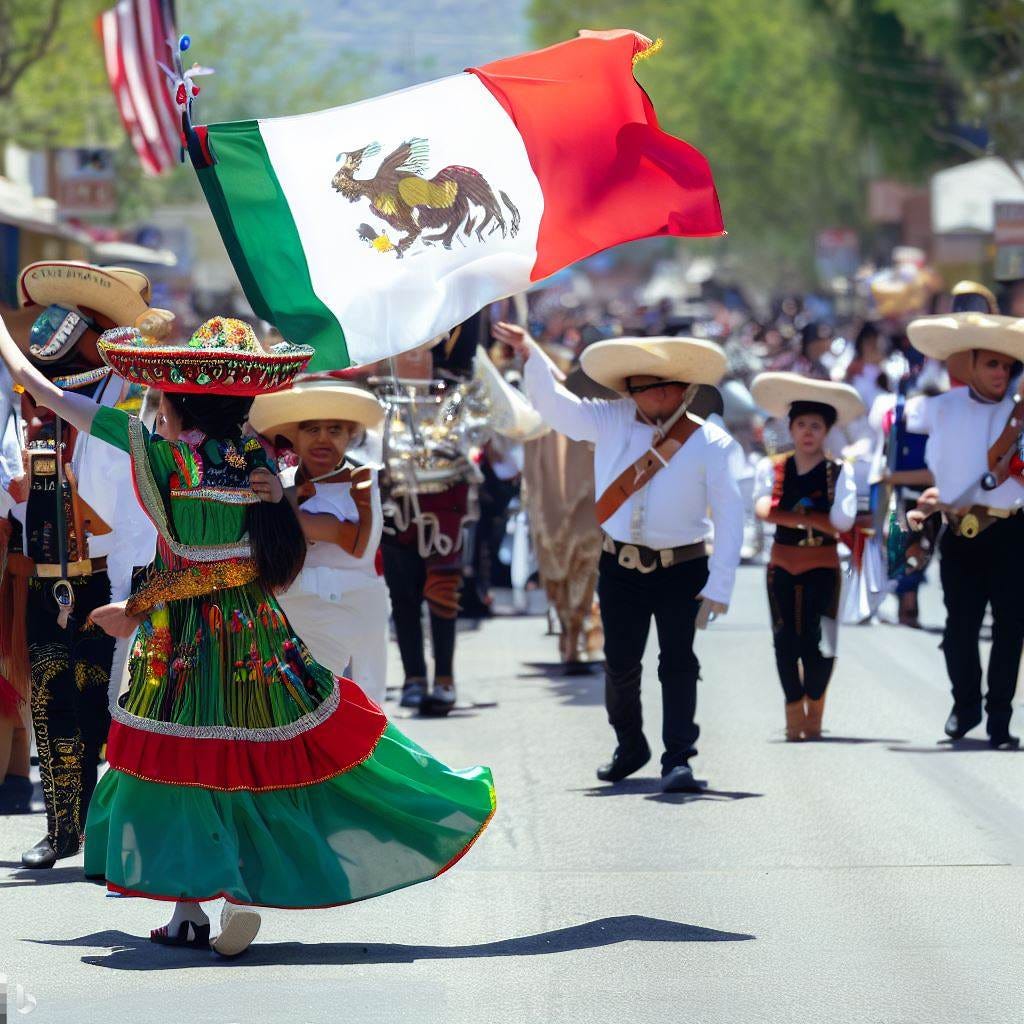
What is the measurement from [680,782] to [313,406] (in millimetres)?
2232

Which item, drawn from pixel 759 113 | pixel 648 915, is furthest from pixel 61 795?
pixel 759 113

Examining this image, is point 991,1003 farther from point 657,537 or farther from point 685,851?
point 657,537

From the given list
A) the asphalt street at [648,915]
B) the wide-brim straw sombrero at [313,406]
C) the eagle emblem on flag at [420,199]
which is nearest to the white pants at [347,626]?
the wide-brim straw sombrero at [313,406]

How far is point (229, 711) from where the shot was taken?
688 centimetres

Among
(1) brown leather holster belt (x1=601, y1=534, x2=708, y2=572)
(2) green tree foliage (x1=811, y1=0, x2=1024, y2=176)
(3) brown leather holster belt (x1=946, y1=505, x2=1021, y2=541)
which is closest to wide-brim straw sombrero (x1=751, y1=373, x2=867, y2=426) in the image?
(3) brown leather holster belt (x1=946, y1=505, x2=1021, y2=541)

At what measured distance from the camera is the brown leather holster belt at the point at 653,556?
31.8 ft

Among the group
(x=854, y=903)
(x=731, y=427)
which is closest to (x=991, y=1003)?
(x=854, y=903)

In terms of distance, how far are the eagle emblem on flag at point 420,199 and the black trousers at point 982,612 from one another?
3420mm

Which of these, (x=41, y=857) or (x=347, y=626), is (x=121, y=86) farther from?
(x=41, y=857)

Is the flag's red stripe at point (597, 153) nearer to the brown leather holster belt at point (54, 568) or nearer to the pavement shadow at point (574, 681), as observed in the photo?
the brown leather holster belt at point (54, 568)

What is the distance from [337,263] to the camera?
27.3 feet

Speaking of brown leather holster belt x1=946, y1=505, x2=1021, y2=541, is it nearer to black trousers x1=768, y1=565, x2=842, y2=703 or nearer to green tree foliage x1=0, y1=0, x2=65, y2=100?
black trousers x1=768, y1=565, x2=842, y2=703

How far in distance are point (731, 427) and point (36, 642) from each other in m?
A: 12.5

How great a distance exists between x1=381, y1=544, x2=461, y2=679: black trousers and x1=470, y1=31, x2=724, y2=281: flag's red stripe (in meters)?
3.74
